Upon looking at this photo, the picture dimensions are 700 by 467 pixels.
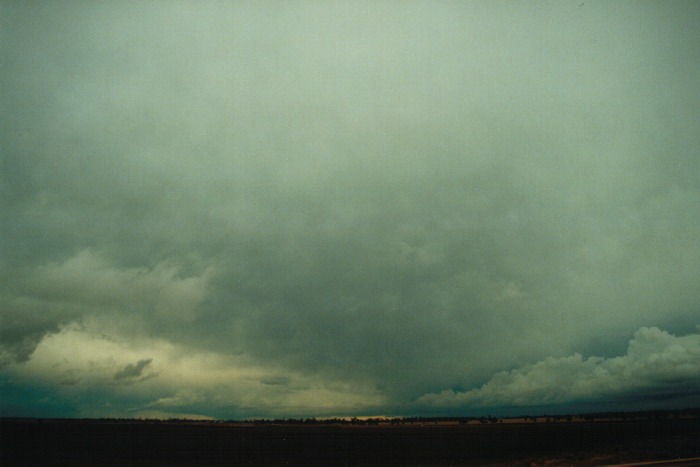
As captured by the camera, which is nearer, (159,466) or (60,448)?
(159,466)

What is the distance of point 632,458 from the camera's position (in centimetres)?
5031

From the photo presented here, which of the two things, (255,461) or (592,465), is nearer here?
(592,465)

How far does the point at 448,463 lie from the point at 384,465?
9305mm

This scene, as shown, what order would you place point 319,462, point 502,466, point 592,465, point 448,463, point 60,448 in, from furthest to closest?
point 60,448, point 319,462, point 448,463, point 502,466, point 592,465

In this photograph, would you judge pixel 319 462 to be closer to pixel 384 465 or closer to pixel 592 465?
pixel 384 465

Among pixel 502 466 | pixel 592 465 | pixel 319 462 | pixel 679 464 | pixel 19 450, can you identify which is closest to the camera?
pixel 679 464

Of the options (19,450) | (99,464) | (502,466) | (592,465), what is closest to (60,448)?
(19,450)

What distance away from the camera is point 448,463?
65188 millimetres

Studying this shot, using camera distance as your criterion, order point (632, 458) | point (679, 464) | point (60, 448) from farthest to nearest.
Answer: point (60, 448), point (632, 458), point (679, 464)

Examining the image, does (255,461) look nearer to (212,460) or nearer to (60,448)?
(212,460)

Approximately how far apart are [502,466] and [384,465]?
20.0m

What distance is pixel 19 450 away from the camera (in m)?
86.9

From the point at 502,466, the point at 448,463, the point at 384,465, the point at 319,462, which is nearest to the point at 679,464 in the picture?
the point at 502,466

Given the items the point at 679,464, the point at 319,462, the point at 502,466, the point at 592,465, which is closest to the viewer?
the point at 679,464
